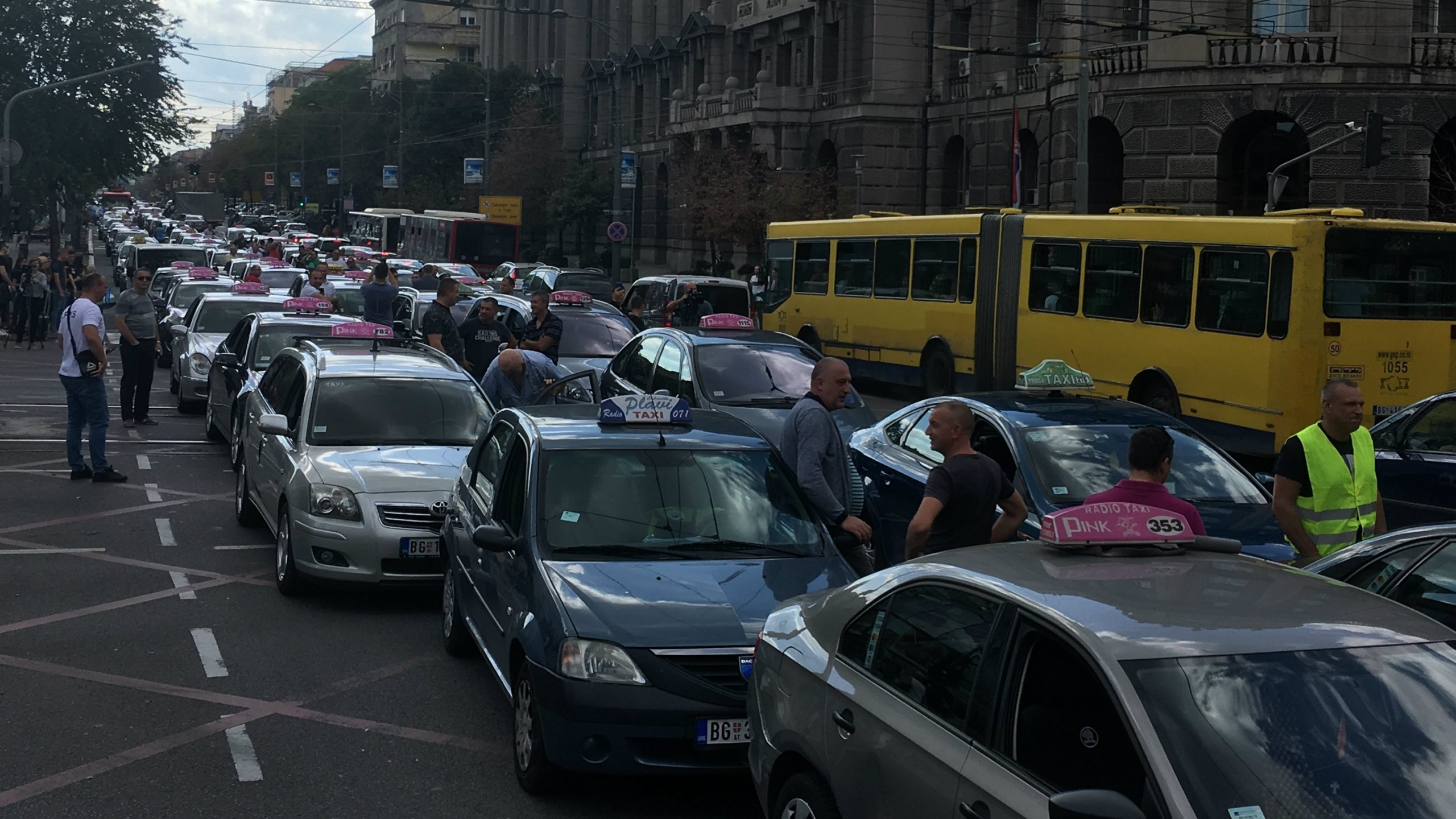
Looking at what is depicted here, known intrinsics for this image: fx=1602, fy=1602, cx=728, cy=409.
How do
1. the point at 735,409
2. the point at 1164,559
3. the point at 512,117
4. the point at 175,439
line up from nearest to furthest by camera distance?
the point at 1164,559, the point at 735,409, the point at 175,439, the point at 512,117

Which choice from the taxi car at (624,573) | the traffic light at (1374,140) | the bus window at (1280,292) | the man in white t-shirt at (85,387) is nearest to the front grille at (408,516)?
the taxi car at (624,573)

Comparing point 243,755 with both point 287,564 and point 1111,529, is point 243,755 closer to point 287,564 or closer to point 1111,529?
point 287,564

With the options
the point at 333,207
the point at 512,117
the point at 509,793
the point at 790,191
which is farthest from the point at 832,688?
the point at 333,207

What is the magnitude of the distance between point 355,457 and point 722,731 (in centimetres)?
515

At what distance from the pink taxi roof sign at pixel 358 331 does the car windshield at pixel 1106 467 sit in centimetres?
702

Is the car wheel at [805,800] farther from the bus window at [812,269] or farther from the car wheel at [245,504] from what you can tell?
the bus window at [812,269]

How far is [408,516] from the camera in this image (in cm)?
1012

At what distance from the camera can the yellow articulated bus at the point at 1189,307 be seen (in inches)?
661

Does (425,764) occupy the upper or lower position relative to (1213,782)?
lower

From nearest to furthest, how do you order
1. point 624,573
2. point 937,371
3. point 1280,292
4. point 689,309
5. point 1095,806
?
point 1095,806
point 624,573
point 1280,292
point 937,371
point 689,309

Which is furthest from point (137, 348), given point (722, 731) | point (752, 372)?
point (722, 731)

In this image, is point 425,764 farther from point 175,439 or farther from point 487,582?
point 175,439

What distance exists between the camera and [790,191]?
170ft

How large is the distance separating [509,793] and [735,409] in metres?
7.37
